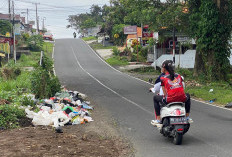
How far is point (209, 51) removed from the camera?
2300 centimetres

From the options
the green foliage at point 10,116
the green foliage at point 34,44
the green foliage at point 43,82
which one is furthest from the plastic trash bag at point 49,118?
the green foliage at point 34,44

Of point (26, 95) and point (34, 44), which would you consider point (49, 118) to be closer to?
point (26, 95)

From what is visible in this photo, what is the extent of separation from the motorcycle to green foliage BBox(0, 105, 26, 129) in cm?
460

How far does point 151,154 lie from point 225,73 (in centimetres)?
1654

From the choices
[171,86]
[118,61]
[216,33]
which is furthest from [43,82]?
[118,61]

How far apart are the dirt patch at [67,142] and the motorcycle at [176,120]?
1.07 meters

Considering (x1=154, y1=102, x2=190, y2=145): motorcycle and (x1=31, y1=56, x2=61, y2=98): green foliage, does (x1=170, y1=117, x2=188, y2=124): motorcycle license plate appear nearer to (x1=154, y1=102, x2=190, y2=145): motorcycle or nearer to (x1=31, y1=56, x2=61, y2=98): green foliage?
(x1=154, y1=102, x2=190, y2=145): motorcycle

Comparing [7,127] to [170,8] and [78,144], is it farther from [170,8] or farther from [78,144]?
[170,8]

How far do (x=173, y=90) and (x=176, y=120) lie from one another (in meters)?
0.69

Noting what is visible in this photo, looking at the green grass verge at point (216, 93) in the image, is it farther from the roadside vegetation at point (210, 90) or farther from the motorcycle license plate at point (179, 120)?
the motorcycle license plate at point (179, 120)

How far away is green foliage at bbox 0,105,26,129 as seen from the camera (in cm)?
1008

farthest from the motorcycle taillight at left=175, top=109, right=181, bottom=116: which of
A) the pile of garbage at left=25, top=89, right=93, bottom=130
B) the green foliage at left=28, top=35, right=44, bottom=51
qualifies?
the green foliage at left=28, top=35, right=44, bottom=51

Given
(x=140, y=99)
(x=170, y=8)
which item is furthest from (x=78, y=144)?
(x=170, y=8)

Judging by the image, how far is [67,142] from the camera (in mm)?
8141
